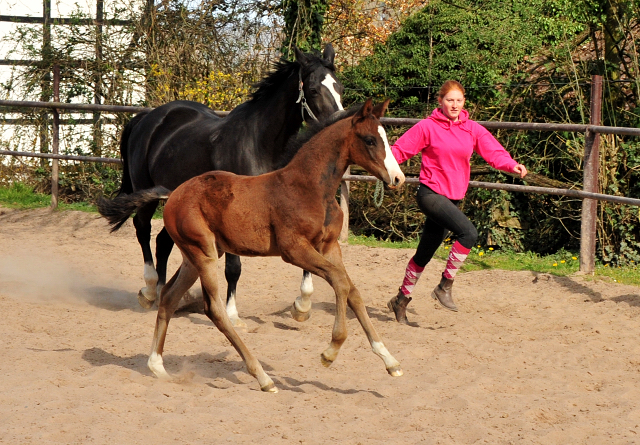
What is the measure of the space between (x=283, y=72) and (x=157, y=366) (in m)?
2.56

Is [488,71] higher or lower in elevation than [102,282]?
higher

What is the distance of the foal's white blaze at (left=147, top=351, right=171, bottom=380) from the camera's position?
409 centimetres

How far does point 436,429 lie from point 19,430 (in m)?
→ 1.77

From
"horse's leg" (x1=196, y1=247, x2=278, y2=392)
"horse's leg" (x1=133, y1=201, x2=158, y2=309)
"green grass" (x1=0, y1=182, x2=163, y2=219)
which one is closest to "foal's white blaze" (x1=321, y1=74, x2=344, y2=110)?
"horse's leg" (x1=133, y1=201, x2=158, y2=309)

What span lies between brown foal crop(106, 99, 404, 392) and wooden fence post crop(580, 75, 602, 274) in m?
3.33

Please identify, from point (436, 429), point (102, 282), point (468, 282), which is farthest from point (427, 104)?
point (436, 429)

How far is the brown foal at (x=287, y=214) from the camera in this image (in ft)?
12.8

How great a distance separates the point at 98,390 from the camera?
3.75m

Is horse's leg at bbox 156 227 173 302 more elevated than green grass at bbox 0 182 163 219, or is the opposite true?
horse's leg at bbox 156 227 173 302

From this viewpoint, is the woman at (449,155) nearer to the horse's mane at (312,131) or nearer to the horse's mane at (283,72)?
the horse's mane at (283,72)

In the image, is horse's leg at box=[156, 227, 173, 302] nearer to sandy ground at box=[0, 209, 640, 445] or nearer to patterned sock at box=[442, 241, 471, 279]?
sandy ground at box=[0, 209, 640, 445]

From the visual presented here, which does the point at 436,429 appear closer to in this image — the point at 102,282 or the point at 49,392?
the point at 49,392

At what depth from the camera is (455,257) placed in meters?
5.42

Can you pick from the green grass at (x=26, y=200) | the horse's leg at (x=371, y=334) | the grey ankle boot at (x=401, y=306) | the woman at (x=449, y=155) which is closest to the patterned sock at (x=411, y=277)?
the grey ankle boot at (x=401, y=306)
